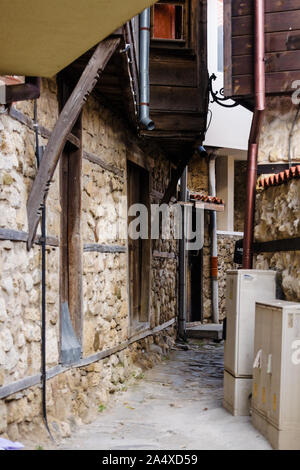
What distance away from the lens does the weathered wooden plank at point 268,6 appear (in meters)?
7.06

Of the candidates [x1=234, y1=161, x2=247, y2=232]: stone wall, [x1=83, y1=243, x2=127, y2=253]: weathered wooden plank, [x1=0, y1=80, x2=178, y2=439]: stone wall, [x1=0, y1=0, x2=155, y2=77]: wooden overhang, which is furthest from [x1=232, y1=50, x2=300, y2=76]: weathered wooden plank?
[x1=234, y1=161, x2=247, y2=232]: stone wall

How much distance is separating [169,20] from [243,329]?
4658 millimetres

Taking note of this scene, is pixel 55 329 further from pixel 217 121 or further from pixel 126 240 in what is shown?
pixel 217 121

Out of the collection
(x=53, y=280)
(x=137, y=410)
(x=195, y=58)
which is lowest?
(x=137, y=410)

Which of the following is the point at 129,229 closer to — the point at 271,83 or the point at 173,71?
the point at 173,71

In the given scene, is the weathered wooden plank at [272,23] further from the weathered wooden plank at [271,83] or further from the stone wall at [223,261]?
the stone wall at [223,261]

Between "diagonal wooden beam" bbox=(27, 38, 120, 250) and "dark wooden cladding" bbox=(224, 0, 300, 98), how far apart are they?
2.63 m

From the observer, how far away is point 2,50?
3533 millimetres

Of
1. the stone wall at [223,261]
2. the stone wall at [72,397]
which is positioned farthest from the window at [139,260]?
the stone wall at [223,261]

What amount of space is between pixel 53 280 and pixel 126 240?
265 centimetres

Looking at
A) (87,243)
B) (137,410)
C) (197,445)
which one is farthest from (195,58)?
(197,445)

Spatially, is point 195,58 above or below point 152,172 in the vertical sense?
above

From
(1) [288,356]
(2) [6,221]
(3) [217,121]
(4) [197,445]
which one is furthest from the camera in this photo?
(3) [217,121]

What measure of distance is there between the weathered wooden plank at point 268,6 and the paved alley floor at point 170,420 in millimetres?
4718
